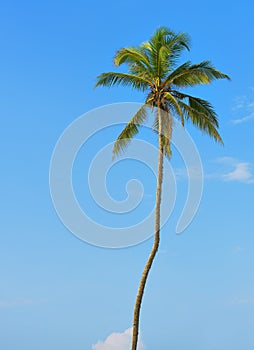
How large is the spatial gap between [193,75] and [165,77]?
1177mm

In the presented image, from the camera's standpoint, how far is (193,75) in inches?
1128

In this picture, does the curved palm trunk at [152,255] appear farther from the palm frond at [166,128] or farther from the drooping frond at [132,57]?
the drooping frond at [132,57]

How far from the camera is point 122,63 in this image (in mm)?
29375

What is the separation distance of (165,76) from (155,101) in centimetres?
113

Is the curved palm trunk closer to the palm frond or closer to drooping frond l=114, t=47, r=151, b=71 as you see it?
the palm frond

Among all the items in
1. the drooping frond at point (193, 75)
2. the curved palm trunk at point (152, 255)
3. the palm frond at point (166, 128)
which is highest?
the drooping frond at point (193, 75)

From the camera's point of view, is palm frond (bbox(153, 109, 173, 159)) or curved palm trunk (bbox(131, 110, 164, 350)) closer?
curved palm trunk (bbox(131, 110, 164, 350))

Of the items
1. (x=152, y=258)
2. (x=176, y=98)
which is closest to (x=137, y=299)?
(x=152, y=258)

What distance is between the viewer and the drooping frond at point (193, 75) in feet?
93.5

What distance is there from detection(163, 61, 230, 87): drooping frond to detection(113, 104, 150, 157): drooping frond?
162 cm

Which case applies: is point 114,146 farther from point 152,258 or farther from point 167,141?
point 152,258

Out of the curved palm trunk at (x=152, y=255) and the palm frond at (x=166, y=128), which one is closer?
the curved palm trunk at (x=152, y=255)

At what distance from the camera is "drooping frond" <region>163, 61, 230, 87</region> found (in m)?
28.5

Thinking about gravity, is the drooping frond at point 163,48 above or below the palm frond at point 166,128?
above
